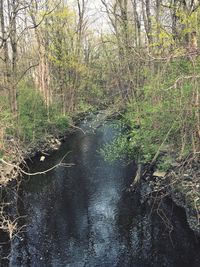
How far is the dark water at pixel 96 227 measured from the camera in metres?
9.82

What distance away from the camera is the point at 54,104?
2648cm

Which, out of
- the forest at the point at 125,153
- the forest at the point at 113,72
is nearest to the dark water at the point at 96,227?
the forest at the point at 125,153

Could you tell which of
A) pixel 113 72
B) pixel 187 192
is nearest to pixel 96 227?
pixel 187 192

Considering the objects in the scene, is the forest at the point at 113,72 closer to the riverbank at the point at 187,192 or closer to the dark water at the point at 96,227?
the riverbank at the point at 187,192

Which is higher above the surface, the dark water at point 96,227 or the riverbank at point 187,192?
the riverbank at point 187,192

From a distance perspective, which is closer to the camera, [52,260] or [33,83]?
[52,260]

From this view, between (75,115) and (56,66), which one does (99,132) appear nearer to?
(75,115)

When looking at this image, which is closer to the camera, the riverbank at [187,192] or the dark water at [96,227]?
the riverbank at [187,192]

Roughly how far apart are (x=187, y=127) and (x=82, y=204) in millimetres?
6663

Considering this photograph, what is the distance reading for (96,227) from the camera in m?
11.7

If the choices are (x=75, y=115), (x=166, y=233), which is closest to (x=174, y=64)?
(x=166, y=233)

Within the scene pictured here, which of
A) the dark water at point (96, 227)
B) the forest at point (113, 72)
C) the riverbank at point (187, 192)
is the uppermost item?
the forest at point (113, 72)

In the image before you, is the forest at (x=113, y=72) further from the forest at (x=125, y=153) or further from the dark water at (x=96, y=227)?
the dark water at (x=96, y=227)

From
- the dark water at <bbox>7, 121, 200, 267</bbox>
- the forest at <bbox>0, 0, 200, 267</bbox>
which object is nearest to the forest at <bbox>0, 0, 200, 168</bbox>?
the forest at <bbox>0, 0, 200, 267</bbox>
